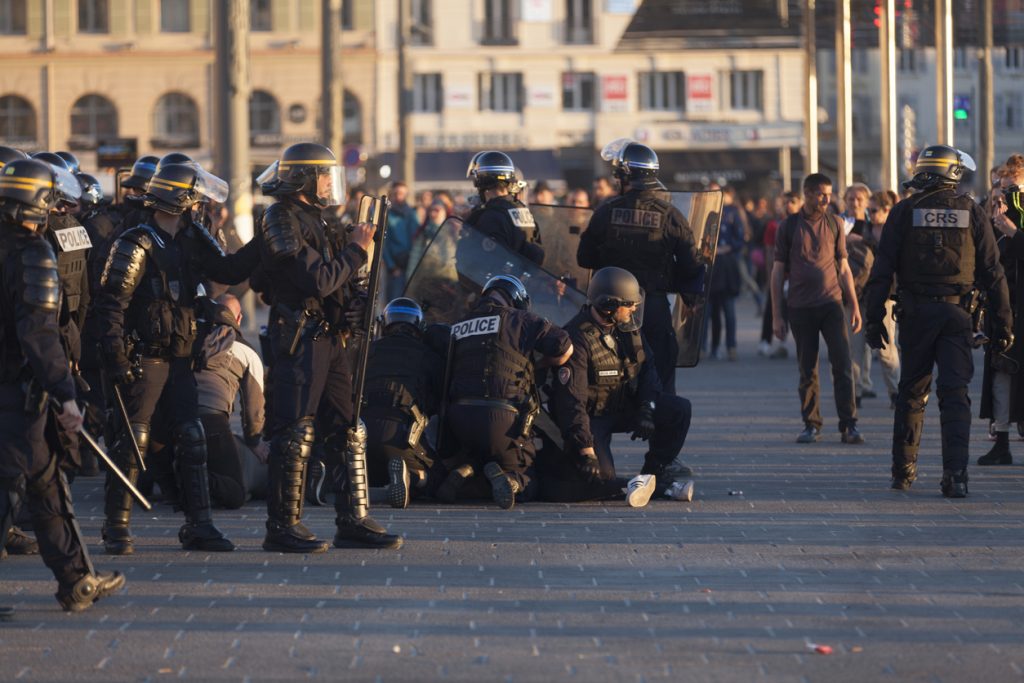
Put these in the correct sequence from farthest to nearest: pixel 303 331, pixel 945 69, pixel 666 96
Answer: pixel 666 96 < pixel 945 69 < pixel 303 331

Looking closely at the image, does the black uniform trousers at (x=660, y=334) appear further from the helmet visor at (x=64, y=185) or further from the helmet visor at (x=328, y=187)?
the helmet visor at (x=64, y=185)

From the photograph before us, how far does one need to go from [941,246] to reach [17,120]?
169ft

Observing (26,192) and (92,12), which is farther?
(92,12)

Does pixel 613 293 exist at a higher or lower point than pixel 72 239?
lower

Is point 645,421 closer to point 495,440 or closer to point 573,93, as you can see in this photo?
point 495,440

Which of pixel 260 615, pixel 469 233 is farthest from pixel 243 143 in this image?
pixel 260 615

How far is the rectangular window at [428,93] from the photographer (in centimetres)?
5816

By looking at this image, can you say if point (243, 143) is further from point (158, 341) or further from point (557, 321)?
point (158, 341)

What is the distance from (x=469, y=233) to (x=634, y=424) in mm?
1903

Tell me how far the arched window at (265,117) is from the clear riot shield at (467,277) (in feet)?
152

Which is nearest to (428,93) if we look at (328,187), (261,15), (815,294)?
(261,15)

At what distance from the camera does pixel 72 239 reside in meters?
8.32

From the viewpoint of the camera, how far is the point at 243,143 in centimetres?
2262

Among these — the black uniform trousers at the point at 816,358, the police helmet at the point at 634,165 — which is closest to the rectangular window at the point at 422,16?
the black uniform trousers at the point at 816,358
